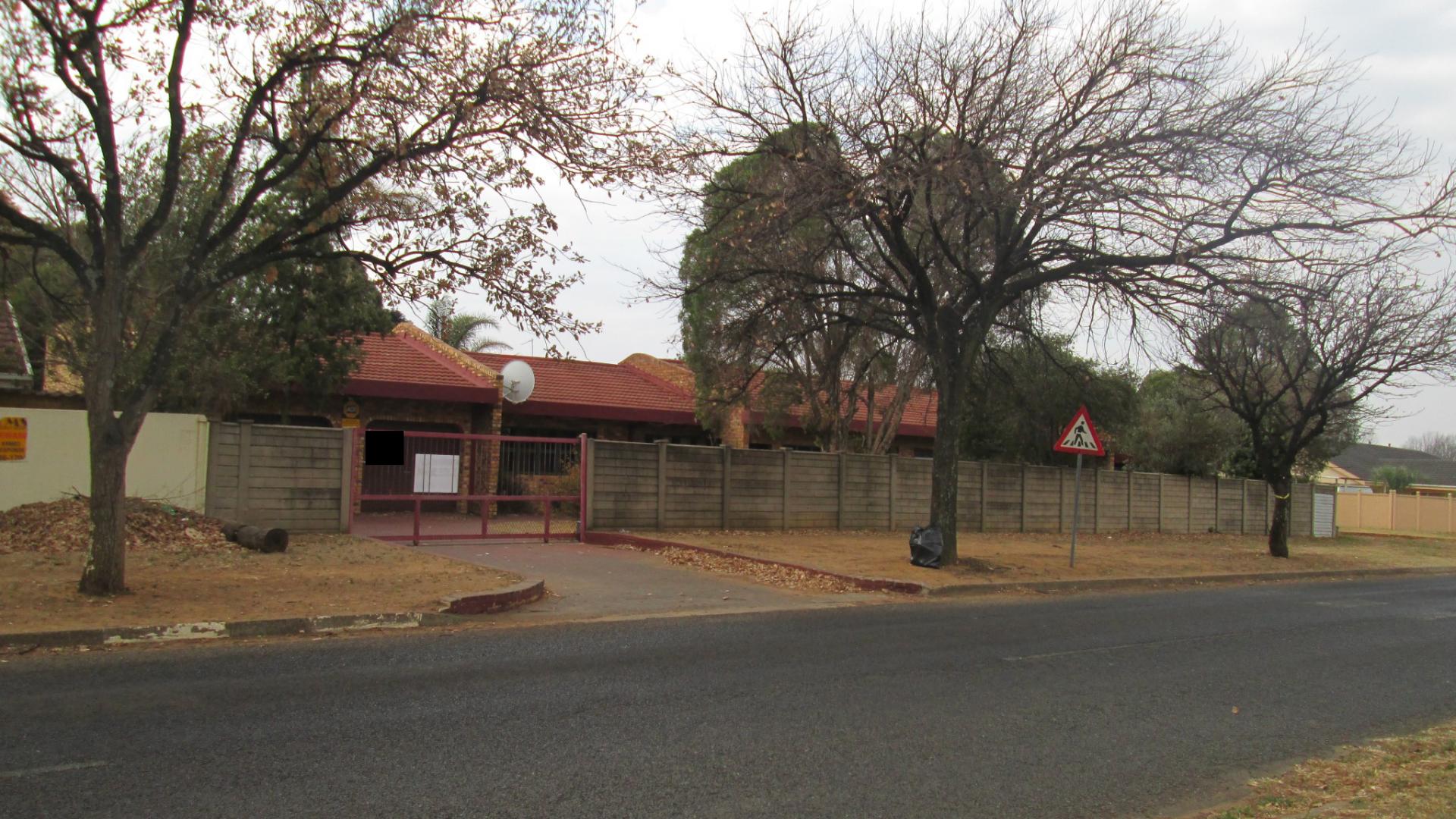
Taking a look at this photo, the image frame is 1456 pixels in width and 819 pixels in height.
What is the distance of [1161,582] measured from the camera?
17141 mm

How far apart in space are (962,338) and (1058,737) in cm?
1048

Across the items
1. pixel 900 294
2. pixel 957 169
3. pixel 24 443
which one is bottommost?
pixel 24 443

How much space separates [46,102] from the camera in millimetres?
9977

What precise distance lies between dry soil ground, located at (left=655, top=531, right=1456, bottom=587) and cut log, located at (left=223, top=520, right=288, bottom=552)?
20.9 feet

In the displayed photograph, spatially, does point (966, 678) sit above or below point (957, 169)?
below

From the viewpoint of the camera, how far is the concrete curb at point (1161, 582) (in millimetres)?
14523

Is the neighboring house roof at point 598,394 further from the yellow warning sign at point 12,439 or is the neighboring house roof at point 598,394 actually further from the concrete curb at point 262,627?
the concrete curb at point 262,627

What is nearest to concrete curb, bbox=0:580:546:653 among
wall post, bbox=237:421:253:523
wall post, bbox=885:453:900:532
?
wall post, bbox=237:421:253:523

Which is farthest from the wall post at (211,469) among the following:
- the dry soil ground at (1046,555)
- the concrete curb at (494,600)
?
the dry soil ground at (1046,555)

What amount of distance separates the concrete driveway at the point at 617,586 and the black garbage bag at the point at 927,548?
2381mm

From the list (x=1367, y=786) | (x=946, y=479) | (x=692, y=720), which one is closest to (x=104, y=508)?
(x=692, y=720)

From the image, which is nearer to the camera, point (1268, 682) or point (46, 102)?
point (1268, 682)

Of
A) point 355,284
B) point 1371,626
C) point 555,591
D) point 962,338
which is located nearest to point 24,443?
point 355,284

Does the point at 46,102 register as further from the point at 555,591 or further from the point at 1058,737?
the point at 1058,737
